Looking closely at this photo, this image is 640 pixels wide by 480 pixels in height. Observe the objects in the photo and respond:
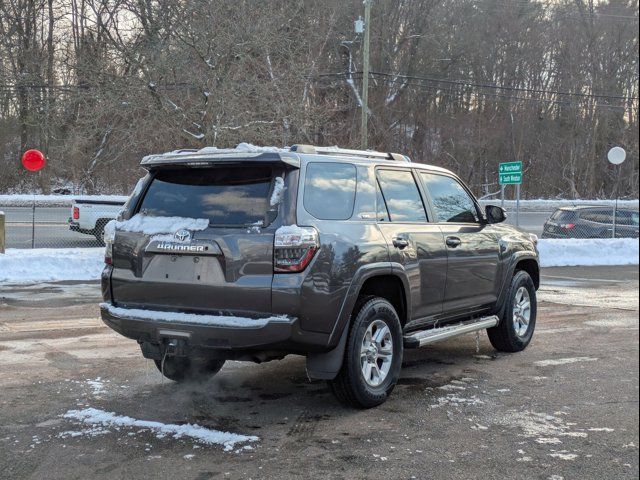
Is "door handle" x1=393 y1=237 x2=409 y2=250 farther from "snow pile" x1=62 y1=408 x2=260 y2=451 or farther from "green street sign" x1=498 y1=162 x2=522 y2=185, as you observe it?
"green street sign" x1=498 y1=162 x2=522 y2=185

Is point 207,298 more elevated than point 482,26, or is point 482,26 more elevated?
point 482,26

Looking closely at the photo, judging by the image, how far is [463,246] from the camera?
6168mm

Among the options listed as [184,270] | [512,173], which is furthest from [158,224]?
[512,173]

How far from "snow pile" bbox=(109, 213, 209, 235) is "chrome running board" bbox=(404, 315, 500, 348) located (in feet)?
6.60

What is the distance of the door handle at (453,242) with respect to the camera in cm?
599

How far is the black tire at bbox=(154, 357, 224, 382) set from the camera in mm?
5781

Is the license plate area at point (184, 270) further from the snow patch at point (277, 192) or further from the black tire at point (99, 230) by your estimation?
the black tire at point (99, 230)

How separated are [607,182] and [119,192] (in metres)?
23.1

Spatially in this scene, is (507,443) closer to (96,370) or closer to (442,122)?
(96,370)

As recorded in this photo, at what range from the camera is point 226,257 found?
4.57 m

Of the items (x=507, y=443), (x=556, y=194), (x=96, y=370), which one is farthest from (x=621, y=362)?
(x=556, y=194)

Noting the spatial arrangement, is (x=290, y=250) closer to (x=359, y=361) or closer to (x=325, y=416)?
(x=359, y=361)

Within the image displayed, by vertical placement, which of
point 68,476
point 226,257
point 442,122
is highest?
point 442,122

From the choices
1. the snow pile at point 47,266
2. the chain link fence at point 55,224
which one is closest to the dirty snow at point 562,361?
the snow pile at point 47,266
